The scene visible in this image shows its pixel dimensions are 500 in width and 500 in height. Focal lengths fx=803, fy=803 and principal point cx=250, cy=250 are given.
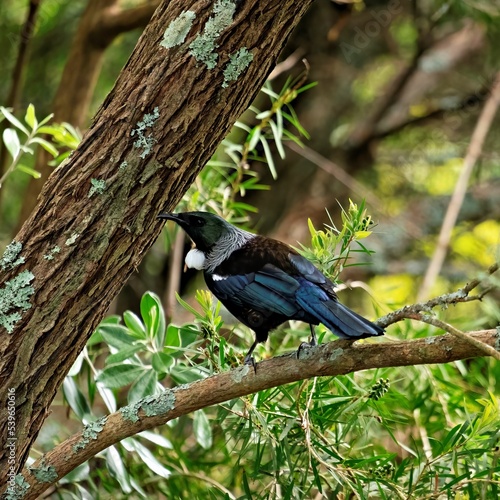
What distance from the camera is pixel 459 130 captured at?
17.1 ft

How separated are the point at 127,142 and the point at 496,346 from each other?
2.82 ft

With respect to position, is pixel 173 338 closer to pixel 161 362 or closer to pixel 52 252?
pixel 161 362

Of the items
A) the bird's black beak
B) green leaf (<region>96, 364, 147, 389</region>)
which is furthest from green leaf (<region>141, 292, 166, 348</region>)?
the bird's black beak

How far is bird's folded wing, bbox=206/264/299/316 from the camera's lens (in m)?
1.97

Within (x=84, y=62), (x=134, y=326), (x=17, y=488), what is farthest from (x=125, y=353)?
(x=84, y=62)

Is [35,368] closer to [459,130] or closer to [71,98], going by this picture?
[71,98]

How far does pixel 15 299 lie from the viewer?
1.73 meters

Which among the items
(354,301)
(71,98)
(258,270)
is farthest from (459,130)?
(258,270)

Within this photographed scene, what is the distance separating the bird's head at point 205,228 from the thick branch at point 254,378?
64 cm

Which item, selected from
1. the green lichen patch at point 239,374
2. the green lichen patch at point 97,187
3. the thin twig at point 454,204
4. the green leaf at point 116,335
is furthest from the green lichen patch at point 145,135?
the thin twig at point 454,204

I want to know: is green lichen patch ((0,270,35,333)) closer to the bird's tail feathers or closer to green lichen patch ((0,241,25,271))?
green lichen patch ((0,241,25,271))

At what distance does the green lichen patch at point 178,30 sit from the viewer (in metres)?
1.72

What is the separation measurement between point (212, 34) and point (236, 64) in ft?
0.26

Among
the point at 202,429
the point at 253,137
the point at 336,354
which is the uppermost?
the point at 253,137
